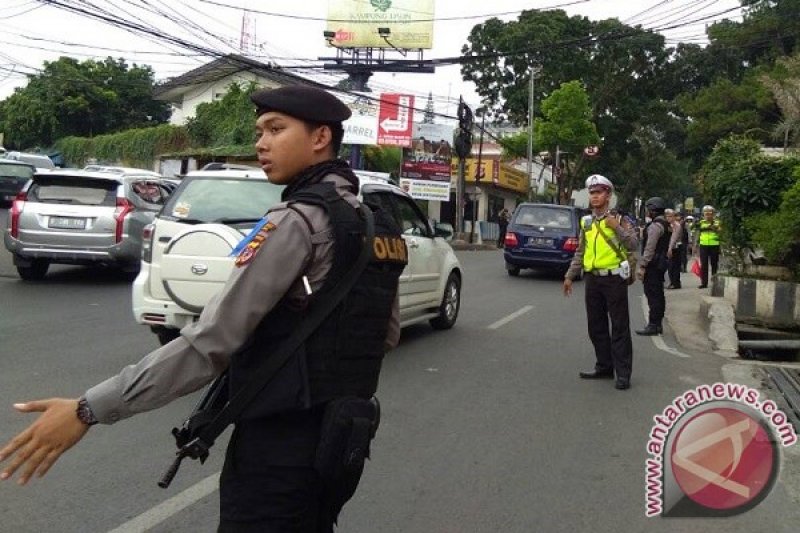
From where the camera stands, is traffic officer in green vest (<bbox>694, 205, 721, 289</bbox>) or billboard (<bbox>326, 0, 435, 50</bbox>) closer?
traffic officer in green vest (<bbox>694, 205, 721, 289</bbox>)

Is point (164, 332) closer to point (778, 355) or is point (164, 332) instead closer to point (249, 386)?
point (249, 386)

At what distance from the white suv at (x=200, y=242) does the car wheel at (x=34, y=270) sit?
19.9 feet

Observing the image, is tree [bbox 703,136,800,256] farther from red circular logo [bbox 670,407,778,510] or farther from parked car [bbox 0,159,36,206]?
parked car [bbox 0,159,36,206]

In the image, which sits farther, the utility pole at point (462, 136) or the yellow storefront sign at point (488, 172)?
the yellow storefront sign at point (488, 172)

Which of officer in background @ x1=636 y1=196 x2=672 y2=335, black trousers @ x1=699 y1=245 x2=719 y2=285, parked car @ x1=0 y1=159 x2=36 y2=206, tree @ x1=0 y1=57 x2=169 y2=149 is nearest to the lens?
officer in background @ x1=636 y1=196 x2=672 y2=335

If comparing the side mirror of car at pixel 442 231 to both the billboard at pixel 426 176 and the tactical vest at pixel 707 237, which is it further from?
the billboard at pixel 426 176

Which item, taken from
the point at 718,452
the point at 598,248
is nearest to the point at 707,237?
the point at 598,248

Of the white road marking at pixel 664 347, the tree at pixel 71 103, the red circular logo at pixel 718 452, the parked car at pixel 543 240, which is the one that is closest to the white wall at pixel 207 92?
the tree at pixel 71 103

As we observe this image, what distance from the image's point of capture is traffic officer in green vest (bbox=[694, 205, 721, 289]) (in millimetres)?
16438

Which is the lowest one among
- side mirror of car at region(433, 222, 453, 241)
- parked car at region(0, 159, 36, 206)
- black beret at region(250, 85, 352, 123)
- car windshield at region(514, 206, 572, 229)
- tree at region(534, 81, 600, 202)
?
side mirror of car at region(433, 222, 453, 241)

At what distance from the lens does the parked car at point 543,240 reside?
17.8 metres

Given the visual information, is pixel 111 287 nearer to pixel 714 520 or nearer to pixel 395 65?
pixel 714 520

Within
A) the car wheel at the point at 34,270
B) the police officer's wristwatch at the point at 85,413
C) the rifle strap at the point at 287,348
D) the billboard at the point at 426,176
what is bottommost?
the car wheel at the point at 34,270

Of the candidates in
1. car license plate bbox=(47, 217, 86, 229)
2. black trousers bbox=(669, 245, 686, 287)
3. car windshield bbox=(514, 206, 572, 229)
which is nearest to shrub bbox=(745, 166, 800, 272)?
black trousers bbox=(669, 245, 686, 287)
